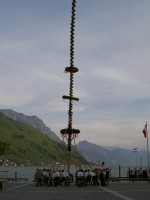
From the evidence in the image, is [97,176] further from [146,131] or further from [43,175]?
[146,131]

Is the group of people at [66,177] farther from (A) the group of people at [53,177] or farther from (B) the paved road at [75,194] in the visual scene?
(B) the paved road at [75,194]

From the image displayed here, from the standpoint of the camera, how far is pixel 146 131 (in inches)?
2446

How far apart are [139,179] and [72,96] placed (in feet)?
56.2

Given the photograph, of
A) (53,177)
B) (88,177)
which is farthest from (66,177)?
(88,177)

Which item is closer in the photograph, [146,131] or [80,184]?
[80,184]

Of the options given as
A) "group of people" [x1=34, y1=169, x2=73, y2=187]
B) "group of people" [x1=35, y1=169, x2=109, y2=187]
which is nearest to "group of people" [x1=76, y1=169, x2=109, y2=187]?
"group of people" [x1=35, y1=169, x2=109, y2=187]

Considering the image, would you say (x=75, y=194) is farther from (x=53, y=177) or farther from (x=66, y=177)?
(x=66, y=177)

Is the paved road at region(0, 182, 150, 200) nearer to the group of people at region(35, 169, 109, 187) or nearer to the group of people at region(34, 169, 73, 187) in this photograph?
the group of people at region(35, 169, 109, 187)

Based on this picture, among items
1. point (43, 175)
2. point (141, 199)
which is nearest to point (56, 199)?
point (141, 199)

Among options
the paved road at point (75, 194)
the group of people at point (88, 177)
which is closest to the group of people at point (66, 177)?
the group of people at point (88, 177)

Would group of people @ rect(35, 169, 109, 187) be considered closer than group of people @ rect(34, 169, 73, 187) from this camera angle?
Yes

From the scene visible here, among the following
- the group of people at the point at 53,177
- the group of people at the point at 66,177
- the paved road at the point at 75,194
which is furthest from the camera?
the group of people at the point at 53,177

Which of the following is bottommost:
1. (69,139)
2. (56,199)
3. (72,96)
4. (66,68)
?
(56,199)

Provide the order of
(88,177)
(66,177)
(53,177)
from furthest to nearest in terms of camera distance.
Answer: (66,177) → (88,177) → (53,177)
